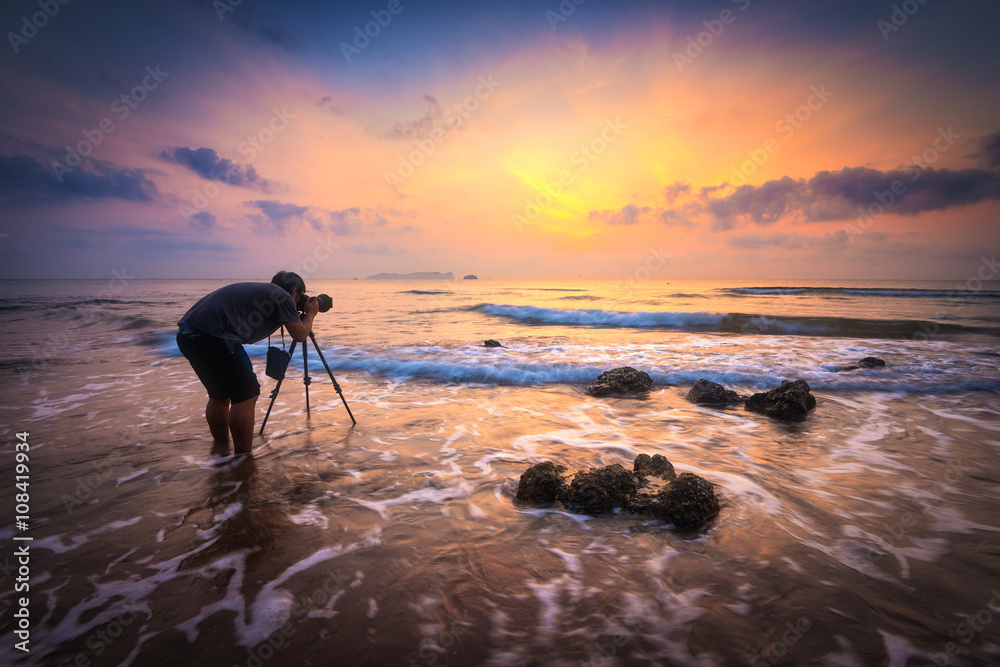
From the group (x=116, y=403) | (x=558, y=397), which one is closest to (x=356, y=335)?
(x=116, y=403)

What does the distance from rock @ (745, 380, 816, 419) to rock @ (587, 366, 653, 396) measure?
175 cm

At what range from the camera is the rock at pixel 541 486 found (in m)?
3.58

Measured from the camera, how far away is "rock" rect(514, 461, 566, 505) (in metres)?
3.58

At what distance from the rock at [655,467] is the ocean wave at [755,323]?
14.3 meters

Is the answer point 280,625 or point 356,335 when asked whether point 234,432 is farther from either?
point 356,335

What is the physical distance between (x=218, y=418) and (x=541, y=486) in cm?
422

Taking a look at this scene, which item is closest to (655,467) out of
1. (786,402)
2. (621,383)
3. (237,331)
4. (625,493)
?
(625,493)

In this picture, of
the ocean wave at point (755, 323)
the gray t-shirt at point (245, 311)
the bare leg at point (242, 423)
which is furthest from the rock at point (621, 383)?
the ocean wave at point (755, 323)

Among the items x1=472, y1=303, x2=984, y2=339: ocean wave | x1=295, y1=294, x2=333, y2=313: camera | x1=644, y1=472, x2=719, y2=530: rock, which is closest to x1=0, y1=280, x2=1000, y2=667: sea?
x1=644, y1=472, x2=719, y2=530: rock

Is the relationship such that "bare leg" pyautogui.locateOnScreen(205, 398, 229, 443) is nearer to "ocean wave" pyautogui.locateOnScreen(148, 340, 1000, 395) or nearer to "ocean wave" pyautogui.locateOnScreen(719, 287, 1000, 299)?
"ocean wave" pyautogui.locateOnScreen(148, 340, 1000, 395)

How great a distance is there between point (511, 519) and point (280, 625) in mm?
1752

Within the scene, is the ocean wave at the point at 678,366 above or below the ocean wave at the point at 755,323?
below

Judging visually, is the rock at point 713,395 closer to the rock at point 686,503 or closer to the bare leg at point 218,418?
the rock at point 686,503

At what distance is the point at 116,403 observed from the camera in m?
6.69
